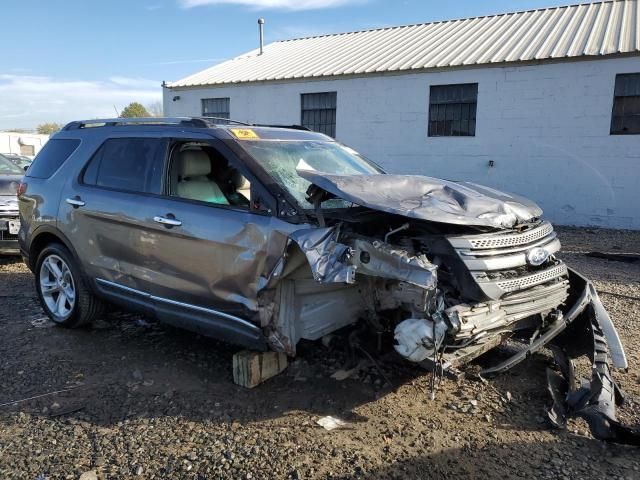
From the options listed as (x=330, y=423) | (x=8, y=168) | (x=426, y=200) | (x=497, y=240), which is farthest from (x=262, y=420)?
(x=8, y=168)

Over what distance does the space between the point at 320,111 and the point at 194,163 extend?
12.5 m

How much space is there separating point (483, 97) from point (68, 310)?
11.6 m

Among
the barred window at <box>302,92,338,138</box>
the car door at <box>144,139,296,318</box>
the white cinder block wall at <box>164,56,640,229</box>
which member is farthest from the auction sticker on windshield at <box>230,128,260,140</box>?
the barred window at <box>302,92,338,138</box>

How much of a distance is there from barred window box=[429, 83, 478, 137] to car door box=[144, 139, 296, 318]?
11.0 meters

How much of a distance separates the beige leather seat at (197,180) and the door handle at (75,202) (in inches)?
40.3

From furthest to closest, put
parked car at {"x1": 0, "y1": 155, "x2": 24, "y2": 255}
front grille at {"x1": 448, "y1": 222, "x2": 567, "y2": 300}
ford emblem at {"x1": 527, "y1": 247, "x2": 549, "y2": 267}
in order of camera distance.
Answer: parked car at {"x1": 0, "y1": 155, "x2": 24, "y2": 255}
ford emblem at {"x1": 527, "y1": 247, "x2": 549, "y2": 267}
front grille at {"x1": 448, "y1": 222, "x2": 567, "y2": 300}

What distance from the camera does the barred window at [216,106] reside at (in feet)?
59.4

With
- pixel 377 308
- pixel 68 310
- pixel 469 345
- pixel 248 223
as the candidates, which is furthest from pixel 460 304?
pixel 68 310

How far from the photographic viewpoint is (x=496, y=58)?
13250 millimetres

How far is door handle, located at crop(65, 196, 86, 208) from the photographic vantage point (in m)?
4.52

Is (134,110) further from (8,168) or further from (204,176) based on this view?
(204,176)

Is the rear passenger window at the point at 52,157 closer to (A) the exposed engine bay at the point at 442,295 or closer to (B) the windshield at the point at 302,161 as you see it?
(B) the windshield at the point at 302,161

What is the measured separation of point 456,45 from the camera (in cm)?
1513

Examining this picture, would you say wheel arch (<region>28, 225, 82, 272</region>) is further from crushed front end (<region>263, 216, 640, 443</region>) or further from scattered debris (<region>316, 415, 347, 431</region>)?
scattered debris (<region>316, 415, 347, 431</region>)
